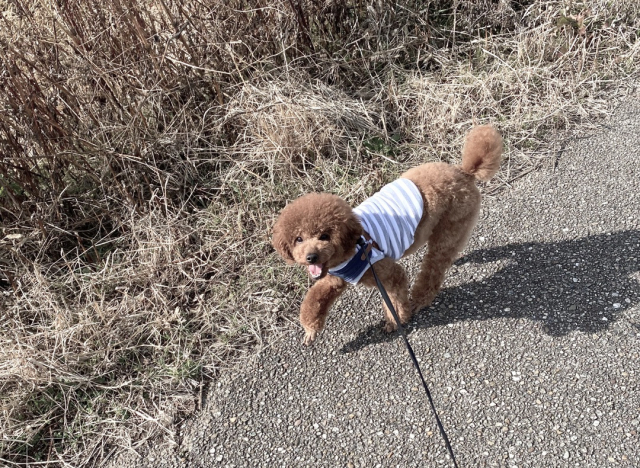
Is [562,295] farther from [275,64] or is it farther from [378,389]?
[275,64]

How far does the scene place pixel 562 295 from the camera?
2.87 meters

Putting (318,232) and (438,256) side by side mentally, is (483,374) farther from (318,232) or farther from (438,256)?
(318,232)

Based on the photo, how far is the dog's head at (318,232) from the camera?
7.49 feet

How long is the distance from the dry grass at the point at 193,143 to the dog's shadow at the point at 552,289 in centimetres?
97

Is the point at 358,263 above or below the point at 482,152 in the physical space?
below

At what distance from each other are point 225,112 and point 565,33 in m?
3.37

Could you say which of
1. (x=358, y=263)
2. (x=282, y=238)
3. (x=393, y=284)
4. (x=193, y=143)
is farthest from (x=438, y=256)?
(x=193, y=143)

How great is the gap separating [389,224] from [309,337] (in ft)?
2.76

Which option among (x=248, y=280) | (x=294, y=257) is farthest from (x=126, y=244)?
(x=294, y=257)

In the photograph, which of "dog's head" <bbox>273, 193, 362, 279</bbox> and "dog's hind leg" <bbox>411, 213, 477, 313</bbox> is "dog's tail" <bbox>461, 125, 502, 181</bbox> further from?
"dog's head" <bbox>273, 193, 362, 279</bbox>

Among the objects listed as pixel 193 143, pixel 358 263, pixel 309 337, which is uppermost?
pixel 193 143

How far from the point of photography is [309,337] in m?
2.82

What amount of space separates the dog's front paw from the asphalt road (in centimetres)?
6

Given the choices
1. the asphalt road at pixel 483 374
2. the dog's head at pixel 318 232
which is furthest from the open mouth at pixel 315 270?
the asphalt road at pixel 483 374
